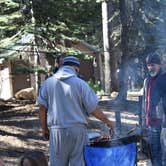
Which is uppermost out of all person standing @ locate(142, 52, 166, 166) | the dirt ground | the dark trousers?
person standing @ locate(142, 52, 166, 166)

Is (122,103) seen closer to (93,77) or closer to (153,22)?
(153,22)

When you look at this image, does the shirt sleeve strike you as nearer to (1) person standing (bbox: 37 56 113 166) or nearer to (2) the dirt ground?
(1) person standing (bbox: 37 56 113 166)

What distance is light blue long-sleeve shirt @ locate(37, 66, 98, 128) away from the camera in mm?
4398

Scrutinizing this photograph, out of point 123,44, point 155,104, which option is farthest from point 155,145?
point 123,44

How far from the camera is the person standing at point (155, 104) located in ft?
18.0

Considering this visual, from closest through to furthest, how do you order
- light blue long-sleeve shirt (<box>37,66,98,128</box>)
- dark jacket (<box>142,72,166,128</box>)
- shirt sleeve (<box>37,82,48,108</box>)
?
light blue long-sleeve shirt (<box>37,66,98,128</box>) < shirt sleeve (<box>37,82,48,108</box>) < dark jacket (<box>142,72,166,128</box>)

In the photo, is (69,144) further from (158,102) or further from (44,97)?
(158,102)

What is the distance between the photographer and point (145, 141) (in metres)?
5.48

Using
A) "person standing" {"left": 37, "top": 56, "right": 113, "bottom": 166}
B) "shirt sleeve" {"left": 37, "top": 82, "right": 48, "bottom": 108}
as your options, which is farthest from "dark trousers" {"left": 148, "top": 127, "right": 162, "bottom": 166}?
"shirt sleeve" {"left": 37, "top": 82, "right": 48, "bottom": 108}

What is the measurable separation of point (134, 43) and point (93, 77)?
52.1 ft

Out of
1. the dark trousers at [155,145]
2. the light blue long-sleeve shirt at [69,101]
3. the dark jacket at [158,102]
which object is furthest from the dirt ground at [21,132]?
the light blue long-sleeve shirt at [69,101]

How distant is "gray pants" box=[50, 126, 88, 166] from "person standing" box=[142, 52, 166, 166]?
52.6 inches

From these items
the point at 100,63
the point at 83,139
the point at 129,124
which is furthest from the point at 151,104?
the point at 100,63

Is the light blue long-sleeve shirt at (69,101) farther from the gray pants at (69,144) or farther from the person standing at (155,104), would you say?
the person standing at (155,104)
